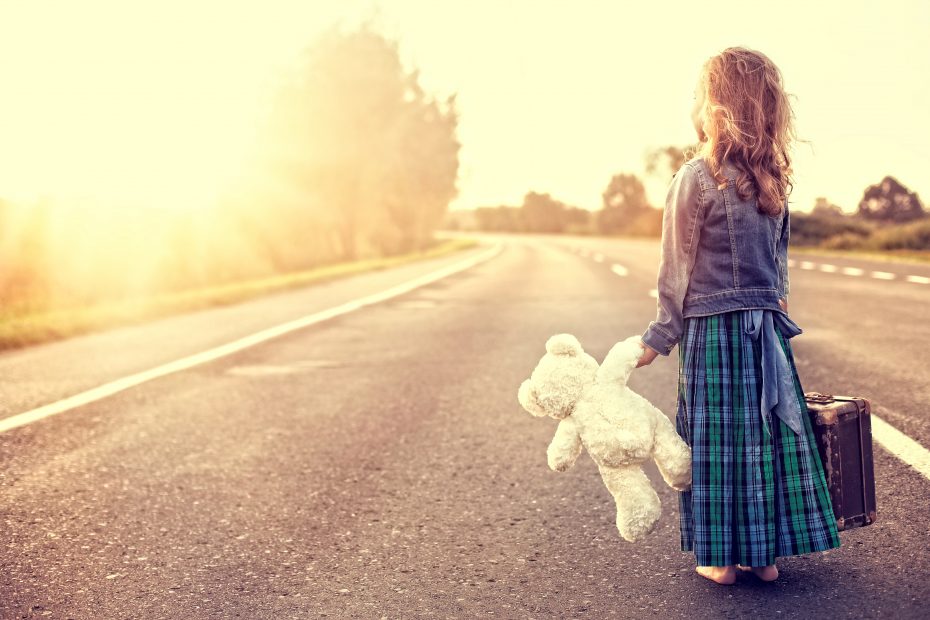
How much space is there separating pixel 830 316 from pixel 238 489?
27.1ft

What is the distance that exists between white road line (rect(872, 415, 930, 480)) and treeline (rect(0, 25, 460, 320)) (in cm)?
1528

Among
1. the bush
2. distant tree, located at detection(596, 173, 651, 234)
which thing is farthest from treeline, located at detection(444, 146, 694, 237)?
the bush

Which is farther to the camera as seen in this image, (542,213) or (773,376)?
(542,213)

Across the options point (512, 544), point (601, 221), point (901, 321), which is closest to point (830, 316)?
point (901, 321)

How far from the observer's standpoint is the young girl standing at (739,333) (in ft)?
9.30

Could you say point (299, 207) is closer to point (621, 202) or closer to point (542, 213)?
point (621, 202)

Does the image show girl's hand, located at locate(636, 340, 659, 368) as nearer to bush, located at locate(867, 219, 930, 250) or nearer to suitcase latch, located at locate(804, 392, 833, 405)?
suitcase latch, located at locate(804, 392, 833, 405)

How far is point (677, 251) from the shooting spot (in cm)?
291

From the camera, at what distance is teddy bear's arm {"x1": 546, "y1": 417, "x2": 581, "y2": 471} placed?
288cm

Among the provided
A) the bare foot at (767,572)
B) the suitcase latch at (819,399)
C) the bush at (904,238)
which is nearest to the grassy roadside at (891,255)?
the bush at (904,238)

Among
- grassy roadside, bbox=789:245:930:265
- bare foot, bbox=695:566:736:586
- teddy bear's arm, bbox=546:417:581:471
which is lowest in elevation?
bare foot, bbox=695:566:736:586

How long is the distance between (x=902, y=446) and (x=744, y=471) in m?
2.12

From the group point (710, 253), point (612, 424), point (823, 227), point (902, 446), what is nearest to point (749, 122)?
point (710, 253)

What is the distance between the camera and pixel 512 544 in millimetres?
3436
